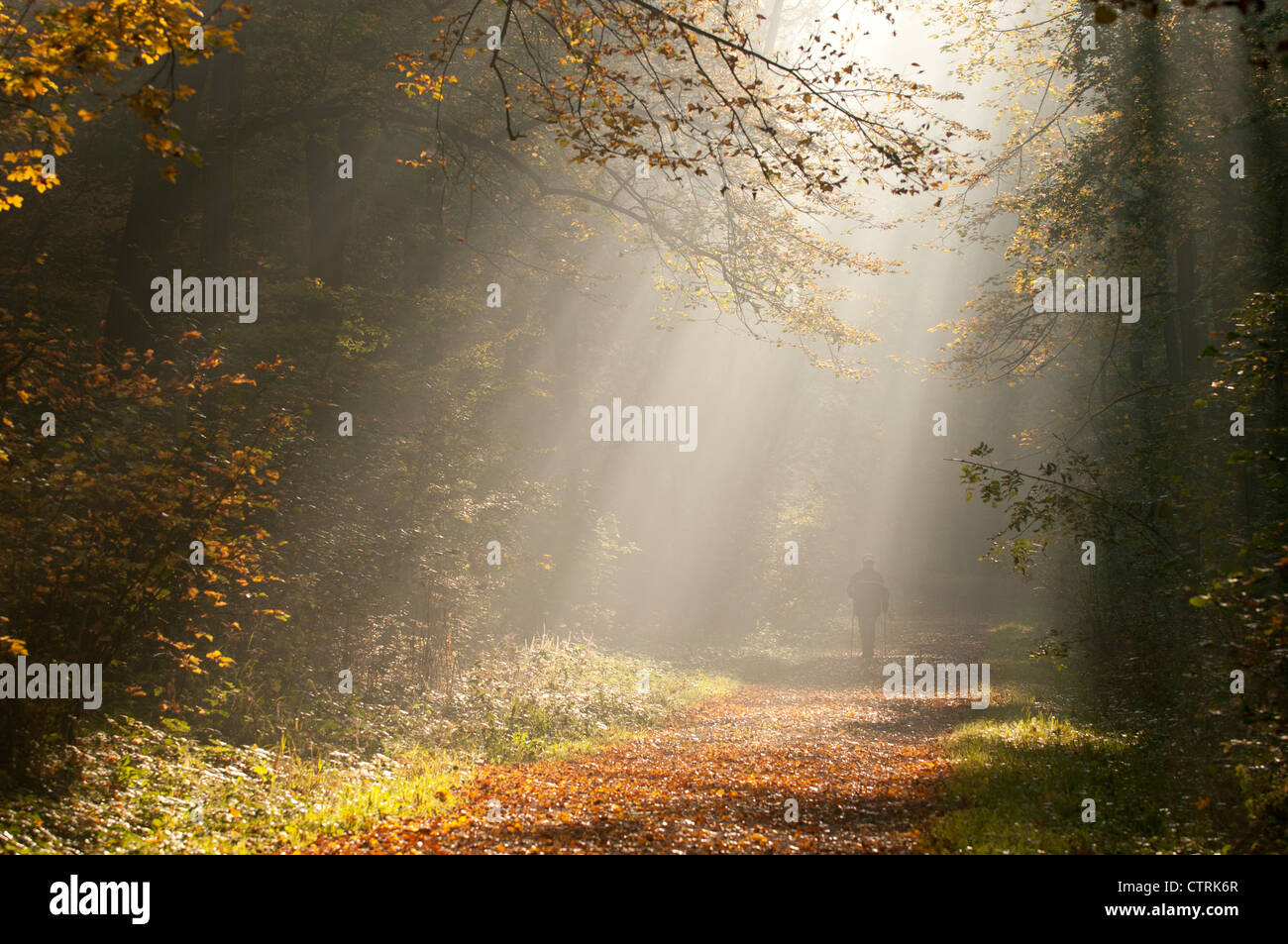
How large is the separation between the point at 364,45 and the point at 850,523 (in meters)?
33.0

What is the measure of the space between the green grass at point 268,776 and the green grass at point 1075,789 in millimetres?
3973

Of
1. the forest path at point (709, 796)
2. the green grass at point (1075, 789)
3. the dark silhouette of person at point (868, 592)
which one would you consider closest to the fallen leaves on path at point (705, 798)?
the forest path at point (709, 796)

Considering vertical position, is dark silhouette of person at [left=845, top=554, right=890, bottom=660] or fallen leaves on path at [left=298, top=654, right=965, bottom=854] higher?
dark silhouette of person at [left=845, top=554, right=890, bottom=660]

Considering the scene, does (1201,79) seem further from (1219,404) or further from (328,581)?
(328,581)

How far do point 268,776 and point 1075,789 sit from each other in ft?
20.9

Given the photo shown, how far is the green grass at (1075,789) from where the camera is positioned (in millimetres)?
5406

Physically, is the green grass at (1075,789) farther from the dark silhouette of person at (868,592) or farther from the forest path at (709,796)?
the dark silhouette of person at (868,592)

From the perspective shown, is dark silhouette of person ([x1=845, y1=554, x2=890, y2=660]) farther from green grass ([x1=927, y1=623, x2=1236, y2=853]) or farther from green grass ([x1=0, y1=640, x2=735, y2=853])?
green grass ([x1=0, y1=640, x2=735, y2=853])

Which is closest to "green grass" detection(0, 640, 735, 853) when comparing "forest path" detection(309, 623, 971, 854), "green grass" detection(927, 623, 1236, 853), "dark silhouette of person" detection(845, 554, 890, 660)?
"forest path" detection(309, 623, 971, 854)

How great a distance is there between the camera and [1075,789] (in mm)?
6594

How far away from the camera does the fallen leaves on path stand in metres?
5.35

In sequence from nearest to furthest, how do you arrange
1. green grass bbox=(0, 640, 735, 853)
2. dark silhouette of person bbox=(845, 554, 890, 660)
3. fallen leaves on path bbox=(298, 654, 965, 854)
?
green grass bbox=(0, 640, 735, 853)
fallen leaves on path bbox=(298, 654, 965, 854)
dark silhouette of person bbox=(845, 554, 890, 660)

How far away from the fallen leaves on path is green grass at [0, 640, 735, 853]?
0.48 m
